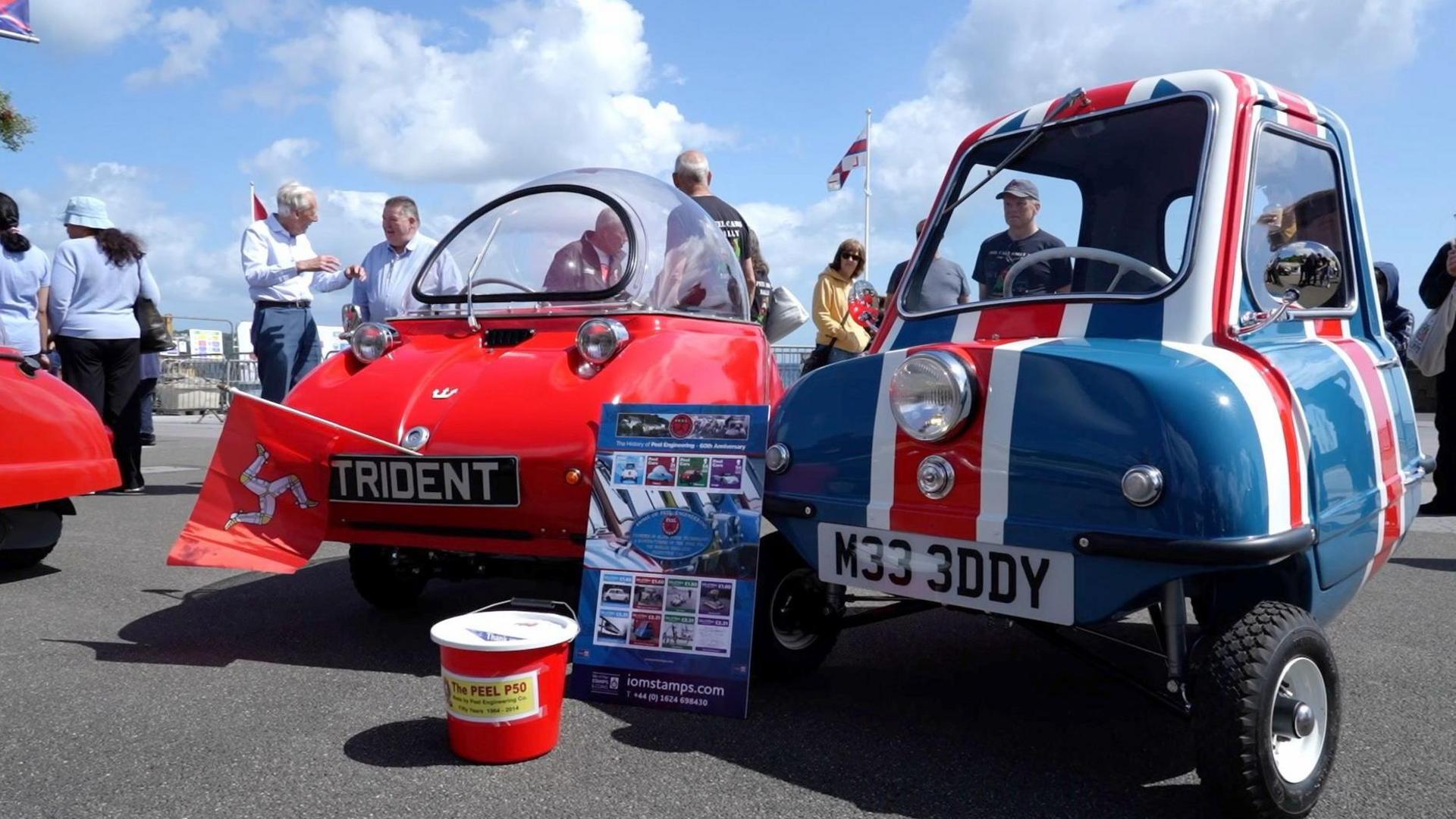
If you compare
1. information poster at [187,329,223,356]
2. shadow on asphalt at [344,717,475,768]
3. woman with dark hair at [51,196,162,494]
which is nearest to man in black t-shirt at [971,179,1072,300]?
shadow on asphalt at [344,717,475,768]

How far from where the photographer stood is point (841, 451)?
2.96m

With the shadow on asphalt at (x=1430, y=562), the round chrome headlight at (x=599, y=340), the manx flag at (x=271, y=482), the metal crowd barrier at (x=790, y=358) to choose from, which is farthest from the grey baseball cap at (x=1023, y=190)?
the metal crowd barrier at (x=790, y=358)

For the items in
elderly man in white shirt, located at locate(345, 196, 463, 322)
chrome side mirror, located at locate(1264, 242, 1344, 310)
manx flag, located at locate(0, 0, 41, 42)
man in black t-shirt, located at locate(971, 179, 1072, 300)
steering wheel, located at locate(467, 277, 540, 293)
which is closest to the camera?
chrome side mirror, located at locate(1264, 242, 1344, 310)

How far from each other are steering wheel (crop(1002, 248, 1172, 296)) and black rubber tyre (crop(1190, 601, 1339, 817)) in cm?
106

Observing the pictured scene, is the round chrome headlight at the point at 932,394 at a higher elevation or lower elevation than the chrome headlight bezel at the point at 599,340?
lower

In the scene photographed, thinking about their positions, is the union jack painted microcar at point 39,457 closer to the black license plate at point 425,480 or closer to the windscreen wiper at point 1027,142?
the black license plate at point 425,480

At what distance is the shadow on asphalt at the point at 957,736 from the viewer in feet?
8.54

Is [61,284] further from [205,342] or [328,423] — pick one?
[205,342]

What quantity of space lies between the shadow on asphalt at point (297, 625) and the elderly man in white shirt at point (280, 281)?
2011 mm

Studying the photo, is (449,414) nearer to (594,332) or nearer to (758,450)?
(594,332)

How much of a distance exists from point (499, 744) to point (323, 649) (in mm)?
1357

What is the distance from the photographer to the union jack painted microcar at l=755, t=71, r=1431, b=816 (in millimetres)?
2406

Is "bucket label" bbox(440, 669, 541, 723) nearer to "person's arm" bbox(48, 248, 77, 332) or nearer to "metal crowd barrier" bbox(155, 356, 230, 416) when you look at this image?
"person's arm" bbox(48, 248, 77, 332)

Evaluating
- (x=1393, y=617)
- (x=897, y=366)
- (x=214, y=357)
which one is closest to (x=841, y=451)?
(x=897, y=366)
